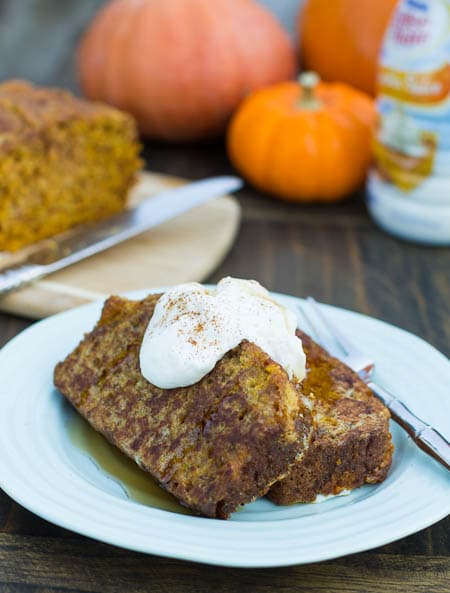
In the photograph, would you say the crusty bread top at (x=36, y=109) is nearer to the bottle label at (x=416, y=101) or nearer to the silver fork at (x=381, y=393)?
the bottle label at (x=416, y=101)

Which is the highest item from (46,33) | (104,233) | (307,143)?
(307,143)

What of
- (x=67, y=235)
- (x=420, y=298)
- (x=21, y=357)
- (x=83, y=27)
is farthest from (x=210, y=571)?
(x=83, y=27)

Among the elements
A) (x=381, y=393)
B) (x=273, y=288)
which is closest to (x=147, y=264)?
(x=273, y=288)

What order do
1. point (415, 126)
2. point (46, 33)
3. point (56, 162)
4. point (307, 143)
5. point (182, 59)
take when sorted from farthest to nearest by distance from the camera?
point (46, 33) → point (182, 59) → point (307, 143) → point (56, 162) → point (415, 126)

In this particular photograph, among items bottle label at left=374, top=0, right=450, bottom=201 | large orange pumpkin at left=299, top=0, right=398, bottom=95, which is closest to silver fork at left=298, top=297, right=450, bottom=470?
bottle label at left=374, top=0, right=450, bottom=201

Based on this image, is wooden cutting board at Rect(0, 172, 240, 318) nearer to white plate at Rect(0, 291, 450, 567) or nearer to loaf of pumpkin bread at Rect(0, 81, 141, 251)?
loaf of pumpkin bread at Rect(0, 81, 141, 251)

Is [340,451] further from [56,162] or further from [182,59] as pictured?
[182,59]

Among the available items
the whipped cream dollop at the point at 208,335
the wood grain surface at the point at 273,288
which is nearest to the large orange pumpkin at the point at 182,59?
the wood grain surface at the point at 273,288
